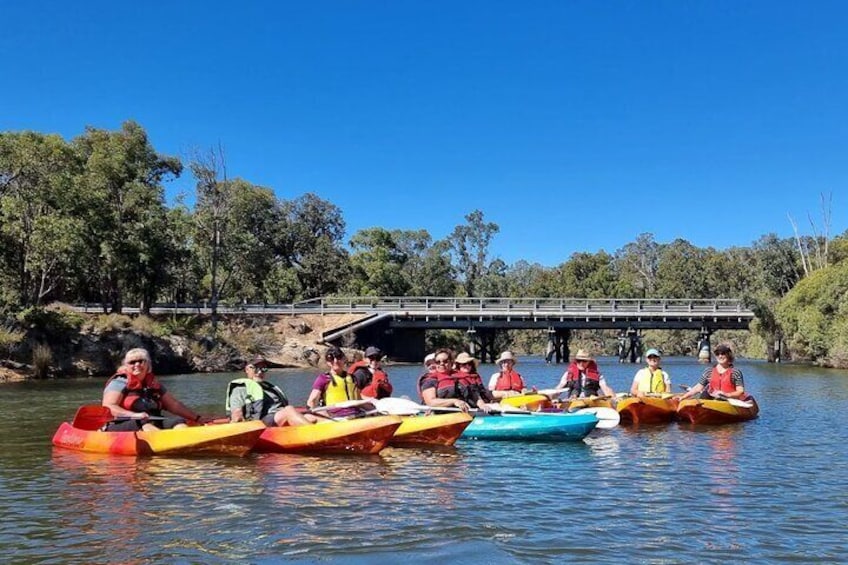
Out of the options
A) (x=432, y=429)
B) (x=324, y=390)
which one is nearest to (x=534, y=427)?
(x=432, y=429)

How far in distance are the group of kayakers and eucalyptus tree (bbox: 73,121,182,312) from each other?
25360 millimetres

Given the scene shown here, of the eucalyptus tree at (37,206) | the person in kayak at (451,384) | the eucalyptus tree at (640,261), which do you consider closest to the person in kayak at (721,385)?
the person in kayak at (451,384)

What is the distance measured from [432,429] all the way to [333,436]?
1738 mm

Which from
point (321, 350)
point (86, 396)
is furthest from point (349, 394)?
point (321, 350)

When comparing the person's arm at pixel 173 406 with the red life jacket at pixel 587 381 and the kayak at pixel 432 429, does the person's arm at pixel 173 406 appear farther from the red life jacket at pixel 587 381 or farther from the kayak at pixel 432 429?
the red life jacket at pixel 587 381

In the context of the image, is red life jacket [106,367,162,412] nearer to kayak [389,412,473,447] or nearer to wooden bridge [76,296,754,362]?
kayak [389,412,473,447]

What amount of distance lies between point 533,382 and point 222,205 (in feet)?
87.6

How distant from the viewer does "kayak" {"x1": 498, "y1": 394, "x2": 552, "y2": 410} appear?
15139 mm

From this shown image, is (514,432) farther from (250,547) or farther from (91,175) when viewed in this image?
(91,175)

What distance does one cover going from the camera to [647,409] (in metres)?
15.7

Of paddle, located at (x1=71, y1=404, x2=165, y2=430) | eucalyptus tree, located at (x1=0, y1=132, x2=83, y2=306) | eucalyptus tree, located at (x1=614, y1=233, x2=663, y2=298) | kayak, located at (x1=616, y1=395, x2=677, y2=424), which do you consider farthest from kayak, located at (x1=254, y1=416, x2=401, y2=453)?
eucalyptus tree, located at (x1=614, y1=233, x2=663, y2=298)

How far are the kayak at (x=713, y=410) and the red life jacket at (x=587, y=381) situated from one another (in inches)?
71.8

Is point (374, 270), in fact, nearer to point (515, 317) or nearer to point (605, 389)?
point (515, 317)

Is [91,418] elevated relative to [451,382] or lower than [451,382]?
lower
